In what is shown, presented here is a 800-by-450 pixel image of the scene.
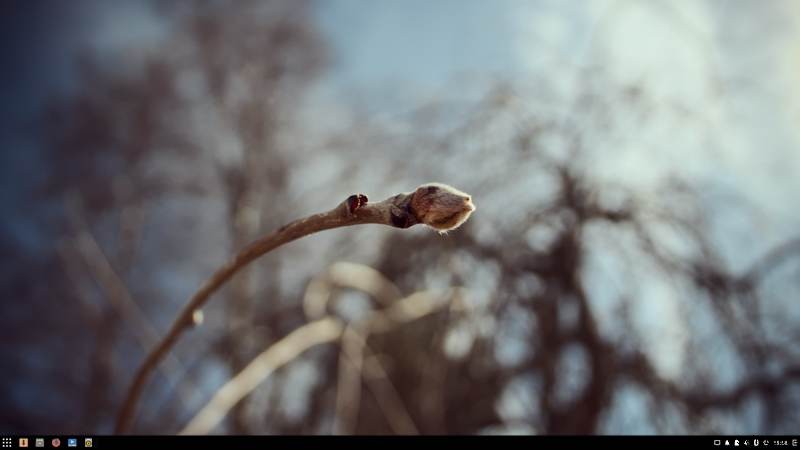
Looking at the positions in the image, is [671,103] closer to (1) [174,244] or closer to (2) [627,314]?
(2) [627,314]

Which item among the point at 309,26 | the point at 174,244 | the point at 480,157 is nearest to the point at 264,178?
the point at 174,244

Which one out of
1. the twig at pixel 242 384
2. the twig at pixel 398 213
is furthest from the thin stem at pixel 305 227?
the twig at pixel 242 384

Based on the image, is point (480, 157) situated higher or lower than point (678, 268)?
higher

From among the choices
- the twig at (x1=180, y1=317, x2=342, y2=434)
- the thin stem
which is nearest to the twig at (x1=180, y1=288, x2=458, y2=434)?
the twig at (x1=180, y1=317, x2=342, y2=434)

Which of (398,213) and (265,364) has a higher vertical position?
(265,364)

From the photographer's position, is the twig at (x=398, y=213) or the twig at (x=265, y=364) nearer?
the twig at (x=398, y=213)

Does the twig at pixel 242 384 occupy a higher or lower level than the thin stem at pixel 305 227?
higher
